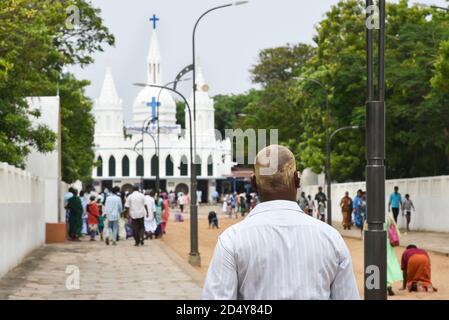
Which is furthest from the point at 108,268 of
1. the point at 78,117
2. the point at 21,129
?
the point at 78,117

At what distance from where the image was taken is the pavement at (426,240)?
29250 millimetres

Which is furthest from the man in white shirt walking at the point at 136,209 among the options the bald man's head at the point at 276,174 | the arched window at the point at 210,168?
the arched window at the point at 210,168

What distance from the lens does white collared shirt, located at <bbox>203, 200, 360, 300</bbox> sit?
4.85 metres

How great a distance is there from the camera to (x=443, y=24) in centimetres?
4512

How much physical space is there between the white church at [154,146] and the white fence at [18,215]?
300 ft

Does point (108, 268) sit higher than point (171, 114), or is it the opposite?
point (171, 114)

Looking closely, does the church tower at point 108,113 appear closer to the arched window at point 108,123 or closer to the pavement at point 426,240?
the arched window at point 108,123

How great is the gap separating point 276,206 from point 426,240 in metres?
30.3

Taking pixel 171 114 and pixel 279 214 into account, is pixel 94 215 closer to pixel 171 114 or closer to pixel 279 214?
pixel 279 214

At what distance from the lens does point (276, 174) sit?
16.9 feet

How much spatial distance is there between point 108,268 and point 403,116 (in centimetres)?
2435

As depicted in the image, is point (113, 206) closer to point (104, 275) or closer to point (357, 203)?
point (104, 275)

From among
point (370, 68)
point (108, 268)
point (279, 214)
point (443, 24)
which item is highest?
point (443, 24)

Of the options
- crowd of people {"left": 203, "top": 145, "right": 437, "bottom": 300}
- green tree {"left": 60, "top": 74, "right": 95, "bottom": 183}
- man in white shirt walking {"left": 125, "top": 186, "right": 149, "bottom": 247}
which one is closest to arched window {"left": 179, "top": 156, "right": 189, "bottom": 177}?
green tree {"left": 60, "top": 74, "right": 95, "bottom": 183}
